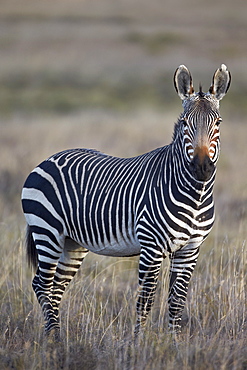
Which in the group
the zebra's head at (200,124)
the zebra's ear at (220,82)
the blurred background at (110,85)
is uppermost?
the blurred background at (110,85)

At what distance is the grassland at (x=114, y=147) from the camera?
412 cm

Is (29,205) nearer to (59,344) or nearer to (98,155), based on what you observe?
(98,155)

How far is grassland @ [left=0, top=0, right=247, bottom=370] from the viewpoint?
412 cm

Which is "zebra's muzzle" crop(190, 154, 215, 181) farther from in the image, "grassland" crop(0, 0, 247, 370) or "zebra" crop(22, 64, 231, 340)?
"grassland" crop(0, 0, 247, 370)

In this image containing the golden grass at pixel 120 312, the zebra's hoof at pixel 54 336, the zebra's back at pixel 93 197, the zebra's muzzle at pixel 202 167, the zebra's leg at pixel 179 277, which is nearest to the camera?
the golden grass at pixel 120 312

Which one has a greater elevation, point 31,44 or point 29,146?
point 31,44

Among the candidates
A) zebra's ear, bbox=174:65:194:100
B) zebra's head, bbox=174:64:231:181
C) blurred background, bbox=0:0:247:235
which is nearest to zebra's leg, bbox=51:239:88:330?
zebra's head, bbox=174:64:231:181

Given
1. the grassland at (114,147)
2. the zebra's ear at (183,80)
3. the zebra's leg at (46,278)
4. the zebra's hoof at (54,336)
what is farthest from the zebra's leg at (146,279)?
the zebra's ear at (183,80)

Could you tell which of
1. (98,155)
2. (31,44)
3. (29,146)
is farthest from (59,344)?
(31,44)

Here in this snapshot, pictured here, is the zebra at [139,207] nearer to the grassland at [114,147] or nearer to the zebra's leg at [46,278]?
Result: the zebra's leg at [46,278]

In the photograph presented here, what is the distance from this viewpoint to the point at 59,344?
427 centimetres

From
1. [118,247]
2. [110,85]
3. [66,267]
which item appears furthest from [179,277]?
[110,85]

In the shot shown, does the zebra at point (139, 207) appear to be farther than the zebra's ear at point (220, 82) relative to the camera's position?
No

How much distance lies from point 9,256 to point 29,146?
25.6 feet
